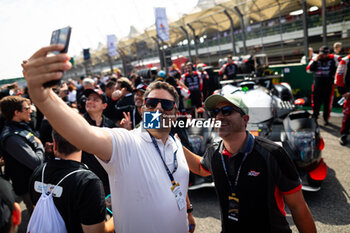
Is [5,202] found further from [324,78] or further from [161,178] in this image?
[324,78]

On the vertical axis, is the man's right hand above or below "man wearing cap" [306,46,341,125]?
above

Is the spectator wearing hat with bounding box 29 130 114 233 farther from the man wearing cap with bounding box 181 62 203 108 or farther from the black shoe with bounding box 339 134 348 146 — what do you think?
the man wearing cap with bounding box 181 62 203 108

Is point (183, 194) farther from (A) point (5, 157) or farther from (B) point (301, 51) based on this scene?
(B) point (301, 51)

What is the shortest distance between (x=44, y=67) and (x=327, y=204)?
12.1ft

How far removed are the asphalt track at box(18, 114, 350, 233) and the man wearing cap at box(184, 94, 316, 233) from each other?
156cm

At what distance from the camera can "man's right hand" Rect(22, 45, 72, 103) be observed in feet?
2.94

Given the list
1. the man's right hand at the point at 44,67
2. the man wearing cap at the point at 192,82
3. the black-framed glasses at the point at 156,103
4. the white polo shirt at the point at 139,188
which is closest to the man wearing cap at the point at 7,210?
the man's right hand at the point at 44,67

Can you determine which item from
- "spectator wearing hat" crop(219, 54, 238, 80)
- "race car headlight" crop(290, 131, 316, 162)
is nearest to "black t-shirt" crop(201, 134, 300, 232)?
"race car headlight" crop(290, 131, 316, 162)

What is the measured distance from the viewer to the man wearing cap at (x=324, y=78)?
6738 millimetres

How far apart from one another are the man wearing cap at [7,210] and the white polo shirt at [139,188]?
1.72ft

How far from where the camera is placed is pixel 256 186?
5.37 feet

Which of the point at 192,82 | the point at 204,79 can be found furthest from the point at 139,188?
the point at 204,79

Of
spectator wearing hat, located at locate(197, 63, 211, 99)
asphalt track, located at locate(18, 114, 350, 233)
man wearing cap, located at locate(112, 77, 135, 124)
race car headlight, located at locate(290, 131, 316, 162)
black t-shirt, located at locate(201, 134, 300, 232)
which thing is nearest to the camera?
black t-shirt, located at locate(201, 134, 300, 232)

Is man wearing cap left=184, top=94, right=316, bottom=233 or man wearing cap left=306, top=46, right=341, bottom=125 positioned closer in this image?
man wearing cap left=184, top=94, right=316, bottom=233
